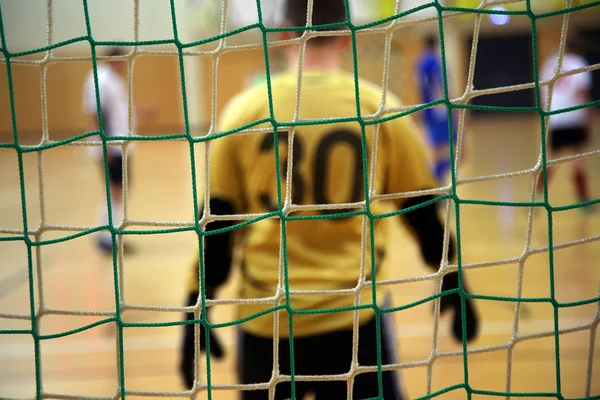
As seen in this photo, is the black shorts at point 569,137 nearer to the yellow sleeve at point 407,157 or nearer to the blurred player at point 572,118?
the blurred player at point 572,118

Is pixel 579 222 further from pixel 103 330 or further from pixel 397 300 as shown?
pixel 103 330

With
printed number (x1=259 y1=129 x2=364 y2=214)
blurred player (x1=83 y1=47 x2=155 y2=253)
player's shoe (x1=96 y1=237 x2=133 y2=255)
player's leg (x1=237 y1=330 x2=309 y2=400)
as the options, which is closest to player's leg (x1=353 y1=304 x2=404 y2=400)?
player's leg (x1=237 y1=330 x2=309 y2=400)

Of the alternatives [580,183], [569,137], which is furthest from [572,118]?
[580,183]

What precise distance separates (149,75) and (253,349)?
11.3 m

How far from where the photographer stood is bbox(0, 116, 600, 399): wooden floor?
258 centimetres

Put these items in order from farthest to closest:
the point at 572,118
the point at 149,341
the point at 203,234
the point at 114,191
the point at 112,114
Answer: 1. the point at 572,118
2. the point at 114,191
3. the point at 112,114
4. the point at 149,341
5. the point at 203,234

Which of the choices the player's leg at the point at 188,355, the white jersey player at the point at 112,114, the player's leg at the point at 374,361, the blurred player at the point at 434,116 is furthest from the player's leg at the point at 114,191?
the player's leg at the point at 374,361

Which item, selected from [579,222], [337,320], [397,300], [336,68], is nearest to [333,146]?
[336,68]

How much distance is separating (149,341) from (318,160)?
1.97 meters

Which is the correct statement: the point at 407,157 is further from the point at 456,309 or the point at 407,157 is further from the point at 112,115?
the point at 112,115

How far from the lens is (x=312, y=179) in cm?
132

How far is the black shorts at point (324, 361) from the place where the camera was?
1339mm

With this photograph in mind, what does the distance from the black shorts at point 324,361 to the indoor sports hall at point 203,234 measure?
0.09m

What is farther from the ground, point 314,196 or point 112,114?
point 112,114
